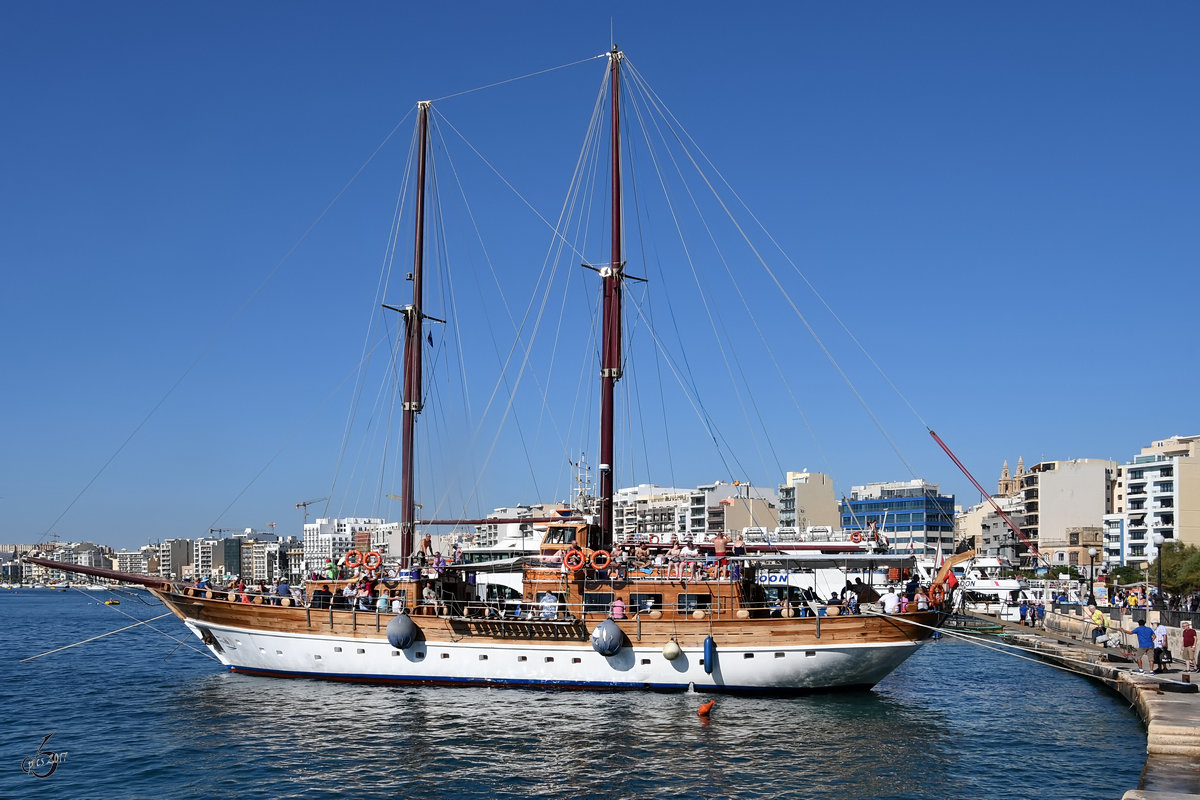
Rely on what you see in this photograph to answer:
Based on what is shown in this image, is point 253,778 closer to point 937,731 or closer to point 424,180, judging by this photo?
point 937,731

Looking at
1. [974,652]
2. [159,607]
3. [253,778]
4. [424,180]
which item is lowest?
[159,607]

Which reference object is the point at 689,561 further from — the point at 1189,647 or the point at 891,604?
the point at 1189,647

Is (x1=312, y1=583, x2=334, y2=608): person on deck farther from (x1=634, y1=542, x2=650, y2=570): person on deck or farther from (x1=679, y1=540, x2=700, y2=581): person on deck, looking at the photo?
(x1=679, y1=540, x2=700, y2=581): person on deck

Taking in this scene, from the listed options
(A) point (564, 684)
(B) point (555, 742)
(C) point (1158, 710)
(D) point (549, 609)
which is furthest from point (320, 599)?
(C) point (1158, 710)

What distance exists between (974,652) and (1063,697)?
2038 cm

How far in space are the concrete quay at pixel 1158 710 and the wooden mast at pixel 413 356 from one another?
26136mm

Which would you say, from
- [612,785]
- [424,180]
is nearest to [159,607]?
[424,180]

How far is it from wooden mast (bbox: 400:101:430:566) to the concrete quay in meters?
26.1

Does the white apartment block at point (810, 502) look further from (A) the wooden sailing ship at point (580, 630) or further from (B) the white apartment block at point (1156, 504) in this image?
(A) the wooden sailing ship at point (580, 630)

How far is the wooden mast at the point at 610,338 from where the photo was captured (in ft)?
132

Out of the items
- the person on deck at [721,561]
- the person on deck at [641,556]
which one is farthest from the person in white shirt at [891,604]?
the person on deck at [641,556]

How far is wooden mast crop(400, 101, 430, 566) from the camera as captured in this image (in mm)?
43406

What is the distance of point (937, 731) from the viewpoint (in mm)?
29000

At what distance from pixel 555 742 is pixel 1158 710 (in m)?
14.4
